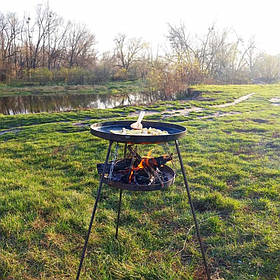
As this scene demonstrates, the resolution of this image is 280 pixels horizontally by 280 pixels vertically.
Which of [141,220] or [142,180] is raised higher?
[142,180]

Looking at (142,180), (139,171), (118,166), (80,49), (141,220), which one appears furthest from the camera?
(80,49)

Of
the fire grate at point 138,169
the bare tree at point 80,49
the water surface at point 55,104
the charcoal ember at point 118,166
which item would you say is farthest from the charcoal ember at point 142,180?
the bare tree at point 80,49

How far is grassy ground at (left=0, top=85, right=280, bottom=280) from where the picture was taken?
7.59 feet

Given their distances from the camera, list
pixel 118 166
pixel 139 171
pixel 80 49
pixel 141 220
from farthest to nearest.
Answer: pixel 80 49 < pixel 141 220 < pixel 118 166 < pixel 139 171

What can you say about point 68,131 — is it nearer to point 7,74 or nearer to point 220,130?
point 220,130

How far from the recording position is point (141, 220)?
9.88 feet

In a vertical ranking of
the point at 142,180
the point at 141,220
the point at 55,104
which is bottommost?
the point at 141,220

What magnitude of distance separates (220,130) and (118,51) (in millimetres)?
42593

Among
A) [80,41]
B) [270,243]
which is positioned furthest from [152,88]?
[80,41]

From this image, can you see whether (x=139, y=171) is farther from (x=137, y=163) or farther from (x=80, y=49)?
(x=80, y=49)

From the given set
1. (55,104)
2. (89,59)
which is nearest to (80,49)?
(89,59)

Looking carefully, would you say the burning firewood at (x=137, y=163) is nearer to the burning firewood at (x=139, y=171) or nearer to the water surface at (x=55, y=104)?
the burning firewood at (x=139, y=171)

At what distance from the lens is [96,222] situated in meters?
2.98

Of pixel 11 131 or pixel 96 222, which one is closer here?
pixel 96 222
